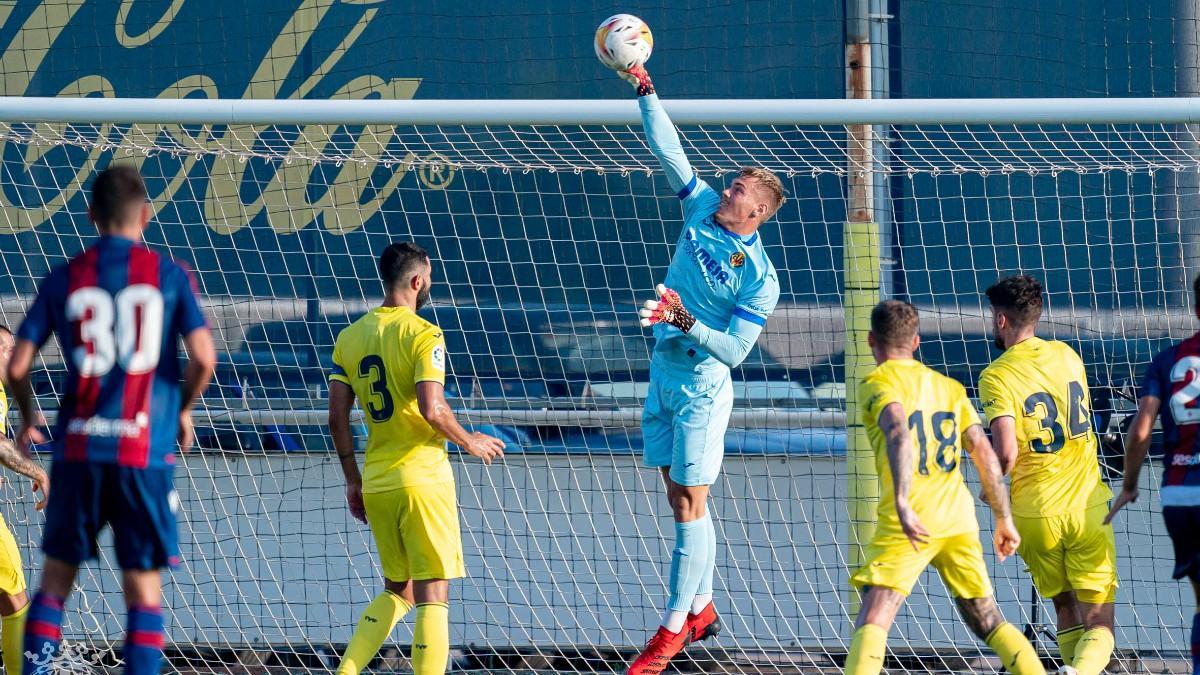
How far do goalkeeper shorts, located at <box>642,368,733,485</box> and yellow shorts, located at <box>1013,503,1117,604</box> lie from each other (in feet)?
3.92

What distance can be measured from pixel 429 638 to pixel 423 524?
1.31ft

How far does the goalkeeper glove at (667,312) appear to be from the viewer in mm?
4882

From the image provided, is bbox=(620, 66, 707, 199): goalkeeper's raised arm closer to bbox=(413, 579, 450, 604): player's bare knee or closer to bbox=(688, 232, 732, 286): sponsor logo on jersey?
bbox=(688, 232, 732, 286): sponsor logo on jersey

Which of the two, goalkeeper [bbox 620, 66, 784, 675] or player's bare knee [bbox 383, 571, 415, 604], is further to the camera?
goalkeeper [bbox 620, 66, 784, 675]

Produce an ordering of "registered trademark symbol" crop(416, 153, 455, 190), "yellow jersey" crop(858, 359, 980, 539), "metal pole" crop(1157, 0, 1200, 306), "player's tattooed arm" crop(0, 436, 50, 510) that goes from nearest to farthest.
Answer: "yellow jersey" crop(858, 359, 980, 539)
"player's tattooed arm" crop(0, 436, 50, 510)
"metal pole" crop(1157, 0, 1200, 306)
"registered trademark symbol" crop(416, 153, 455, 190)

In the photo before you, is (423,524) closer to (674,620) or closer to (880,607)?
(674,620)

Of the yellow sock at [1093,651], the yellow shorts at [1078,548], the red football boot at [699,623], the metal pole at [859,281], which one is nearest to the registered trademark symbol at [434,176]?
the metal pole at [859,281]

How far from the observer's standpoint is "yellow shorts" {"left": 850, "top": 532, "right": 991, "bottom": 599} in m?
4.29

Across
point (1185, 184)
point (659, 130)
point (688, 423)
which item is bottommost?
point (688, 423)

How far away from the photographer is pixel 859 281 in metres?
5.77

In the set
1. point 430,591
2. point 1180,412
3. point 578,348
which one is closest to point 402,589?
point 430,591

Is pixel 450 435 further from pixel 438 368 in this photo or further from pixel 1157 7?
pixel 1157 7

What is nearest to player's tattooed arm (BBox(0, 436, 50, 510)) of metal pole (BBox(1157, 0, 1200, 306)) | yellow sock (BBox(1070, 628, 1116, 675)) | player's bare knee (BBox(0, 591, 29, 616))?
player's bare knee (BBox(0, 591, 29, 616))

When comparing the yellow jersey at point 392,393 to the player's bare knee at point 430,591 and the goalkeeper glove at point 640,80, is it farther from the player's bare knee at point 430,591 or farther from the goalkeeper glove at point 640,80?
the goalkeeper glove at point 640,80
